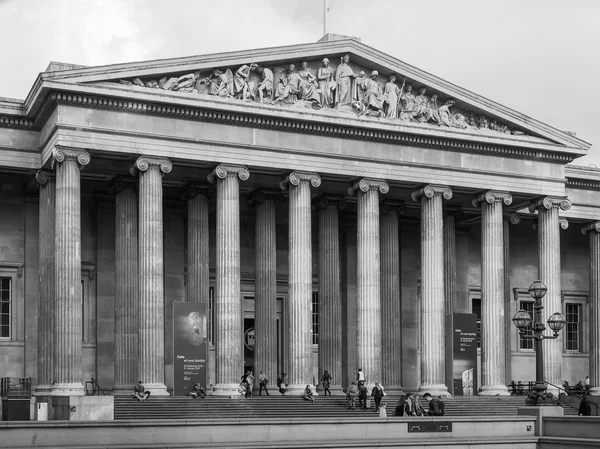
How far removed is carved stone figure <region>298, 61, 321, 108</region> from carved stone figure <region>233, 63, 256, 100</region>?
2.44 meters

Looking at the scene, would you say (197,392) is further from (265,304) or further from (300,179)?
(300,179)

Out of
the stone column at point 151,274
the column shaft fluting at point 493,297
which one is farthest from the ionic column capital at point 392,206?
the stone column at point 151,274

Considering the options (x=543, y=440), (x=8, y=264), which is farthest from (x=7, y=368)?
(x=543, y=440)

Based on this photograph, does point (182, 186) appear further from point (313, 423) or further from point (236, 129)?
point (313, 423)

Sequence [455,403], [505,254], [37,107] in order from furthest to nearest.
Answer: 1. [505,254]
2. [455,403]
3. [37,107]

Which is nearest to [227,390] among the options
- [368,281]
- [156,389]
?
[156,389]

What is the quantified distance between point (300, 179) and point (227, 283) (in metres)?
5.71

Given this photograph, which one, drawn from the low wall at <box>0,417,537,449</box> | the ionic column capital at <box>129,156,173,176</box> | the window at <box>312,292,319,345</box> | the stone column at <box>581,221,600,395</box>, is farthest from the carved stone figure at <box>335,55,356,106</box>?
the stone column at <box>581,221,600,395</box>

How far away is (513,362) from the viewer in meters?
62.8

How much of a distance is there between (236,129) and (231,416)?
492 inches

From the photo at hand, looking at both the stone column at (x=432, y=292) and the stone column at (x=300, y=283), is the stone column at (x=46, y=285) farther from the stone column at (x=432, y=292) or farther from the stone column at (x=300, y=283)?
the stone column at (x=432, y=292)

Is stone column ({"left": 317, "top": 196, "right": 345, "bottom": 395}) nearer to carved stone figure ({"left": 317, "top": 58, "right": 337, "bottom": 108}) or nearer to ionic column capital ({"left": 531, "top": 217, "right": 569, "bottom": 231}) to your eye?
carved stone figure ({"left": 317, "top": 58, "right": 337, "bottom": 108})

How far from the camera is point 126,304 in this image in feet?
165

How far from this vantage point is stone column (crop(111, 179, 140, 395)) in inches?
1970
